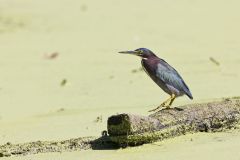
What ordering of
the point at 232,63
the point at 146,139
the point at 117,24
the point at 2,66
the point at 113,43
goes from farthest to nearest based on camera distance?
the point at 117,24, the point at 113,43, the point at 2,66, the point at 232,63, the point at 146,139

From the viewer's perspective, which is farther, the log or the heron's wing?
the heron's wing

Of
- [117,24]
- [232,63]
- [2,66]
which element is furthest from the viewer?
[117,24]

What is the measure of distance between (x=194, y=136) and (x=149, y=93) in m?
3.12

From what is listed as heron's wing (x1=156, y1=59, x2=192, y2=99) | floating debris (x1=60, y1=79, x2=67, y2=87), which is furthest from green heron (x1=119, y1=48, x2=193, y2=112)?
floating debris (x1=60, y1=79, x2=67, y2=87)

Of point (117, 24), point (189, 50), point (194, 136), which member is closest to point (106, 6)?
point (117, 24)

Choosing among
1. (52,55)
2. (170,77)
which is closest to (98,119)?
(170,77)

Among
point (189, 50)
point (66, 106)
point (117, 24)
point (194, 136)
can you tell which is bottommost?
point (194, 136)

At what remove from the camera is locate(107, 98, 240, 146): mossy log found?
5469mm

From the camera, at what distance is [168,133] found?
5.74 m

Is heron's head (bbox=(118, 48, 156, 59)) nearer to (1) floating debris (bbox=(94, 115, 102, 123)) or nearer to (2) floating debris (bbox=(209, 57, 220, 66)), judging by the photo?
(1) floating debris (bbox=(94, 115, 102, 123))

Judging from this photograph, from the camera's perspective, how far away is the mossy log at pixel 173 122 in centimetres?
547

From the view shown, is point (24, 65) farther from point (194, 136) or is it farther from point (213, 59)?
point (194, 136)

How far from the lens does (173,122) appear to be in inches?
228

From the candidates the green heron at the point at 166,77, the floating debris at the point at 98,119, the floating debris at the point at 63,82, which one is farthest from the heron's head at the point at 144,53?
the floating debris at the point at 63,82
